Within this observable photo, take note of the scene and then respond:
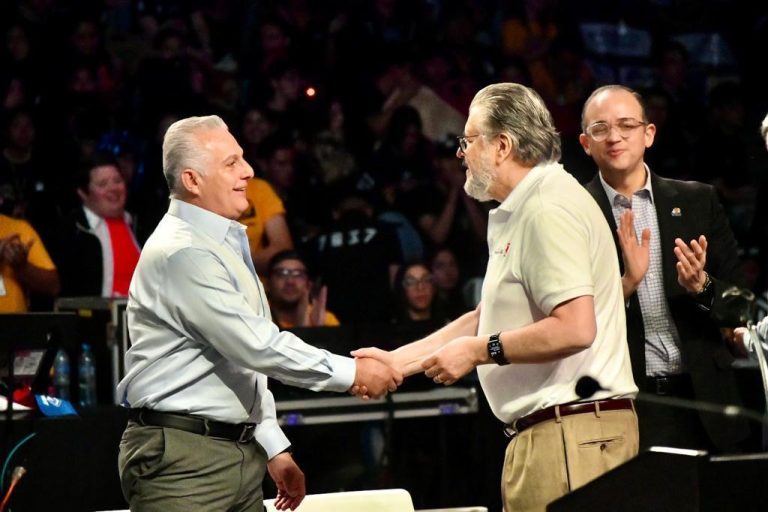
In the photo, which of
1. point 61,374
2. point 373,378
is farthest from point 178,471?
point 61,374

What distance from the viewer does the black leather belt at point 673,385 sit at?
166 inches

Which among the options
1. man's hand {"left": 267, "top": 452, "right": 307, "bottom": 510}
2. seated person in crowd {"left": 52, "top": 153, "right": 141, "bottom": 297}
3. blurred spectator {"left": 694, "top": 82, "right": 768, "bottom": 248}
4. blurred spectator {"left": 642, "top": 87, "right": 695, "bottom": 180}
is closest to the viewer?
man's hand {"left": 267, "top": 452, "right": 307, "bottom": 510}

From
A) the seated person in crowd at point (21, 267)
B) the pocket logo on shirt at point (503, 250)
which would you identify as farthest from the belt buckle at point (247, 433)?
the seated person in crowd at point (21, 267)

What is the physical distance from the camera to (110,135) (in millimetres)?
7227

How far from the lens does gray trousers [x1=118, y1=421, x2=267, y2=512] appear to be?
131 inches

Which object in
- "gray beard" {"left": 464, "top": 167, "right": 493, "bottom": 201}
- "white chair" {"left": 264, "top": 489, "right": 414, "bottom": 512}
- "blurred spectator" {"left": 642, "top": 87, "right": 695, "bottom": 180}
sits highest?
"blurred spectator" {"left": 642, "top": 87, "right": 695, "bottom": 180}

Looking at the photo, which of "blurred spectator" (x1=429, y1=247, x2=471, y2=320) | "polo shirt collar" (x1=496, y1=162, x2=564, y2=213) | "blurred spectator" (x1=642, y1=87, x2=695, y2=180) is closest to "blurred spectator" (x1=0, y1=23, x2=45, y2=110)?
"blurred spectator" (x1=429, y1=247, x2=471, y2=320)

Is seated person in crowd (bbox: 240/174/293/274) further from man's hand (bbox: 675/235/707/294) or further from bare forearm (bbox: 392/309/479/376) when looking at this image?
man's hand (bbox: 675/235/707/294)

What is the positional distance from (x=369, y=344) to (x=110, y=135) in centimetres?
222

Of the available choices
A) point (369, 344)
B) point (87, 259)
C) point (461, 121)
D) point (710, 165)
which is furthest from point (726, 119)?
point (87, 259)

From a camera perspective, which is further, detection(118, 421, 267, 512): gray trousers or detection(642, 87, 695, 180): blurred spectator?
detection(642, 87, 695, 180): blurred spectator

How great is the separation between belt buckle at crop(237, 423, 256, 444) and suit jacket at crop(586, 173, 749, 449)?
1374mm

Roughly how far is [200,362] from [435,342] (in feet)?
2.99

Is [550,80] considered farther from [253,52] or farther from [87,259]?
[87,259]
